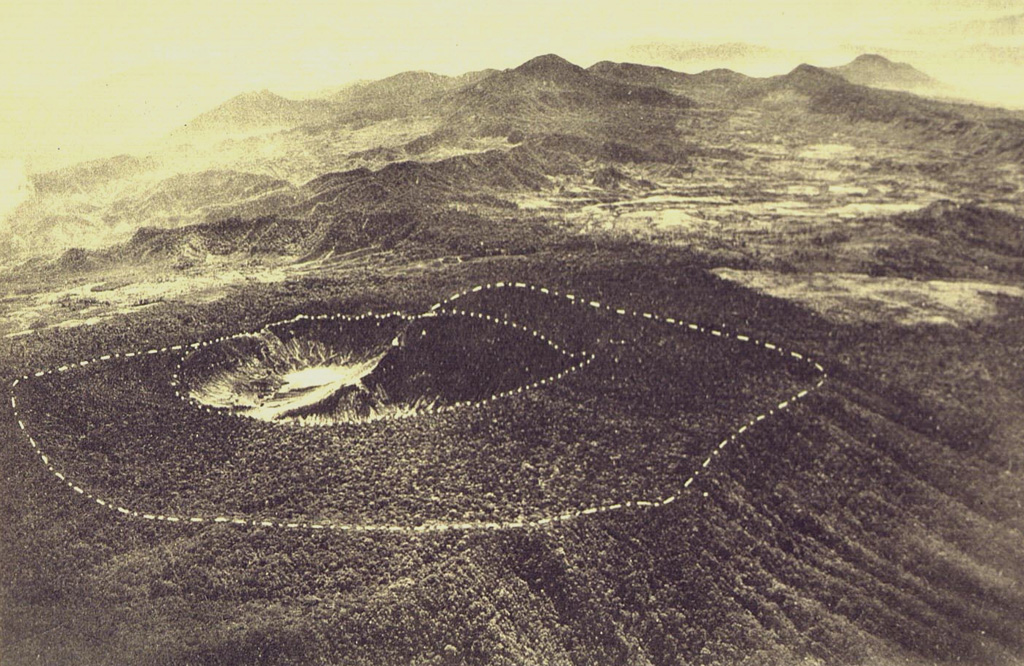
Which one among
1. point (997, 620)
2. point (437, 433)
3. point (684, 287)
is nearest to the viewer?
point (997, 620)

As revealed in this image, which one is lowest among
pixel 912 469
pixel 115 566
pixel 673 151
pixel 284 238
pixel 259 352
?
pixel 115 566

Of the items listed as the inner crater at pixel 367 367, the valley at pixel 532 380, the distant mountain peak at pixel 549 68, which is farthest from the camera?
the distant mountain peak at pixel 549 68

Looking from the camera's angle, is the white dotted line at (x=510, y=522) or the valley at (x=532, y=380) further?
the white dotted line at (x=510, y=522)

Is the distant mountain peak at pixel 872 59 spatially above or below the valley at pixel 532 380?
above

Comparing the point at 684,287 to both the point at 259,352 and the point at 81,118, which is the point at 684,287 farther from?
the point at 81,118

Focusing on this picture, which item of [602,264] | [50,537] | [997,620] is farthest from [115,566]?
[997,620]

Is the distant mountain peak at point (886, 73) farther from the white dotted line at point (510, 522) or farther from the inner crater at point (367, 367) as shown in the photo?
the inner crater at point (367, 367)

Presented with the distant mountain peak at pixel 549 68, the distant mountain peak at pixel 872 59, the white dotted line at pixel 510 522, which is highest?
the distant mountain peak at pixel 549 68

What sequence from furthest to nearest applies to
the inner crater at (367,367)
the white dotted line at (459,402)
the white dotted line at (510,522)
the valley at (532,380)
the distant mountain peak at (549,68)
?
the distant mountain peak at (549,68)
the inner crater at (367,367)
the white dotted line at (459,402)
the white dotted line at (510,522)
the valley at (532,380)

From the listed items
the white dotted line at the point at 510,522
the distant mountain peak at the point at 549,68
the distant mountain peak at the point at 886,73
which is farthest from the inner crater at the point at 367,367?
the distant mountain peak at the point at 886,73
